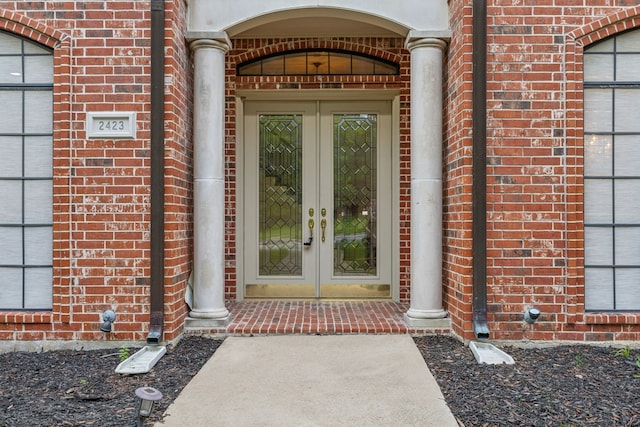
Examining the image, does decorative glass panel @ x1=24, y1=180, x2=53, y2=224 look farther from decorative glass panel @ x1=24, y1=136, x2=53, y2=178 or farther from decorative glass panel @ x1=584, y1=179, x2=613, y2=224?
decorative glass panel @ x1=584, y1=179, x2=613, y2=224

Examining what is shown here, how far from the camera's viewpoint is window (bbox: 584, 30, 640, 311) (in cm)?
458

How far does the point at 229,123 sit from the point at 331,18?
177cm

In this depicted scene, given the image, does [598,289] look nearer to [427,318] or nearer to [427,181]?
[427,318]

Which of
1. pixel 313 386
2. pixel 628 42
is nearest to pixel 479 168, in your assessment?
pixel 628 42

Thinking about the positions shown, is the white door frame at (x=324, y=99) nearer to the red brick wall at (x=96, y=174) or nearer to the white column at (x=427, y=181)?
the white column at (x=427, y=181)

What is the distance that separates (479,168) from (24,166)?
419cm

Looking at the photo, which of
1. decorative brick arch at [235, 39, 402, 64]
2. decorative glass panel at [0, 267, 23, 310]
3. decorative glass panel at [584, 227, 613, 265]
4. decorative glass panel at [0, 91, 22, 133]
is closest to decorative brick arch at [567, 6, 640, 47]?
decorative glass panel at [584, 227, 613, 265]

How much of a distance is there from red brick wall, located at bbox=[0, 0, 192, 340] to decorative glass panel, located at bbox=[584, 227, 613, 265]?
12.5ft

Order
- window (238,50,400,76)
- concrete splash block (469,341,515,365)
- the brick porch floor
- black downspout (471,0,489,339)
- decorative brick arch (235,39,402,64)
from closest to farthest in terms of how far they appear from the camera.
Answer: concrete splash block (469,341,515,365), black downspout (471,0,489,339), the brick porch floor, decorative brick arch (235,39,402,64), window (238,50,400,76)

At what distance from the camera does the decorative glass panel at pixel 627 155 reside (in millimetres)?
4578

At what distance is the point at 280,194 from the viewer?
618 centimetres

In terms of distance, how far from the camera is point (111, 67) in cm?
450

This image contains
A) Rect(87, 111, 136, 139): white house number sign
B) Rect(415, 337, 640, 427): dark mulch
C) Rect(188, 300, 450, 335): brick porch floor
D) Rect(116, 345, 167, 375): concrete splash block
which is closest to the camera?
Rect(415, 337, 640, 427): dark mulch

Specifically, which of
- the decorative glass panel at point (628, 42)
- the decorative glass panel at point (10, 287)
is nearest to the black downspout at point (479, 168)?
the decorative glass panel at point (628, 42)
